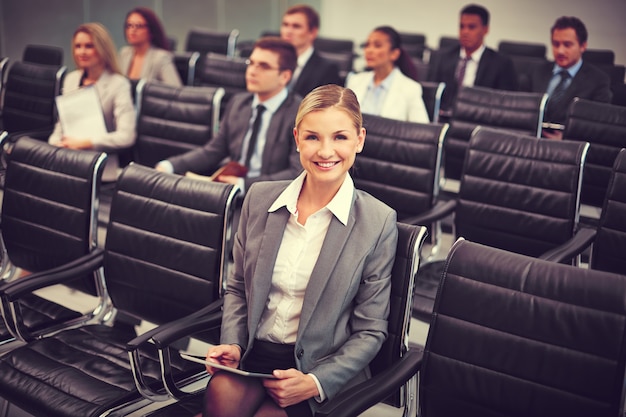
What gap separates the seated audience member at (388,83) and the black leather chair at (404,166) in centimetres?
105

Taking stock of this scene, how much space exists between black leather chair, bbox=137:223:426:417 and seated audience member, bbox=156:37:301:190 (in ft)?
5.06

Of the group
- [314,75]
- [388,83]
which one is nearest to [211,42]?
[314,75]

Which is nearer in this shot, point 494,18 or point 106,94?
point 106,94

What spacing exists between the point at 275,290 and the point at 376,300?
11.7 inches

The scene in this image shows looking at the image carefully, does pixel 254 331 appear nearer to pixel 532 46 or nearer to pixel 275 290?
pixel 275 290

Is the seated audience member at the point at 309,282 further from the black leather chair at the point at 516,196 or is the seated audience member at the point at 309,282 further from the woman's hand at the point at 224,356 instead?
the black leather chair at the point at 516,196

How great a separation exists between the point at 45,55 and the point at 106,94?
2320 mm

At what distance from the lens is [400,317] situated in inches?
78.3

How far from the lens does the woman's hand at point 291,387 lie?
6.02 ft

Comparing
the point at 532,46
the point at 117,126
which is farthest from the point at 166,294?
the point at 532,46

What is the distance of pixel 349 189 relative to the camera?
2061mm

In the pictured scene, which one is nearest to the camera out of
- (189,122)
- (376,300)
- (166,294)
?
(376,300)

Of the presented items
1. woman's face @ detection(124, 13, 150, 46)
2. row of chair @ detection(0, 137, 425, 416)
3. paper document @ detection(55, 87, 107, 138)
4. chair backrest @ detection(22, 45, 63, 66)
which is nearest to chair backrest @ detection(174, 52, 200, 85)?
woman's face @ detection(124, 13, 150, 46)

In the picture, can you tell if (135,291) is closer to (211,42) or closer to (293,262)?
(293,262)
